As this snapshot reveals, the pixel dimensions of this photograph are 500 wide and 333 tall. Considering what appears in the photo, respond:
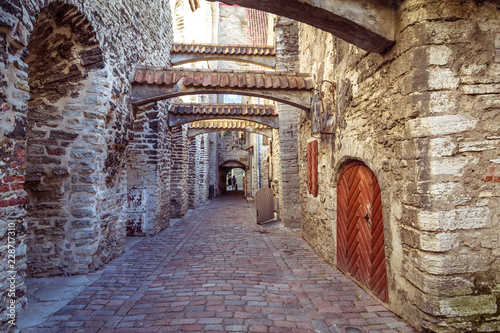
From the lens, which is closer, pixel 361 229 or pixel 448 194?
pixel 448 194

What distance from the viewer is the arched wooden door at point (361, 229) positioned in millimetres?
3216

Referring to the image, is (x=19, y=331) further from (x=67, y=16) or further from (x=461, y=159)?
(x=461, y=159)

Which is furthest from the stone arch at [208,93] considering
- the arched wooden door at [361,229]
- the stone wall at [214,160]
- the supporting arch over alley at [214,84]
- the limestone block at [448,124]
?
the stone wall at [214,160]

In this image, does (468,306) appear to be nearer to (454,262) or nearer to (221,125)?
(454,262)

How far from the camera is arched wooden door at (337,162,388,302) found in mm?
3216

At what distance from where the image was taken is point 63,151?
403cm

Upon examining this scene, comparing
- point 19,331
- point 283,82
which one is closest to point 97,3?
point 283,82

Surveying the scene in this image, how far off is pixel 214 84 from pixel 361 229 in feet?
12.1

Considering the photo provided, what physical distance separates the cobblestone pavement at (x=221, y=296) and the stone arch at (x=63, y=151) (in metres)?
0.78

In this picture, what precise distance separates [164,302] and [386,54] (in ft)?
12.2

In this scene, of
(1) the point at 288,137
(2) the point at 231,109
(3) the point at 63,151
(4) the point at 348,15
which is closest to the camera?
(4) the point at 348,15

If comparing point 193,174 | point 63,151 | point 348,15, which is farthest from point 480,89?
point 193,174

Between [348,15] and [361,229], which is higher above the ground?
[348,15]

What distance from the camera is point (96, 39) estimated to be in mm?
4012
